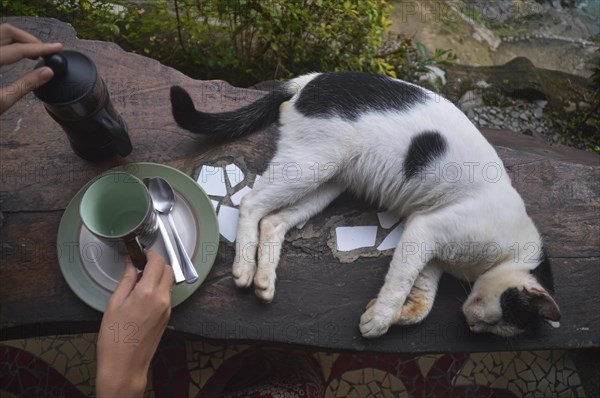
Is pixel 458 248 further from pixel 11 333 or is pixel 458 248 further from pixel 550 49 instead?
pixel 550 49

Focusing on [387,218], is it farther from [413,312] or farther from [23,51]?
[23,51]

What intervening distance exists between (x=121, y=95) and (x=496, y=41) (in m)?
3.96

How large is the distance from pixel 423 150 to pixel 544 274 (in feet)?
2.16

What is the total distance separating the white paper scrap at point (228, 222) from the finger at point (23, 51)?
78cm

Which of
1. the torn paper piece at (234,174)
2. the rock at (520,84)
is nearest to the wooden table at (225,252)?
the torn paper piece at (234,174)

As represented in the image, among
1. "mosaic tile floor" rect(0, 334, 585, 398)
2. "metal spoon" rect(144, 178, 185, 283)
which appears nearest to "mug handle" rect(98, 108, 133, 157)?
"metal spoon" rect(144, 178, 185, 283)

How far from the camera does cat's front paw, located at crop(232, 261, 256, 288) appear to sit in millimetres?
1566

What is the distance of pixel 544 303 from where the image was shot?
147 cm

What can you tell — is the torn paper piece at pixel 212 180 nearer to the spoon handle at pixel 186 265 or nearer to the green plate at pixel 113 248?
the green plate at pixel 113 248

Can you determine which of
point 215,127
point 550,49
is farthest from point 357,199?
point 550,49

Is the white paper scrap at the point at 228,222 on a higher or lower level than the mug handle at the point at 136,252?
lower

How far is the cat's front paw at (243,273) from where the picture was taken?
5.14 feet

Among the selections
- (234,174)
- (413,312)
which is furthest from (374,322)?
(234,174)

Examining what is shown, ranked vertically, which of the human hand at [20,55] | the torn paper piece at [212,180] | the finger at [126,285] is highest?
the human hand at [20,55]
